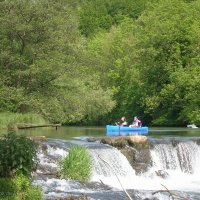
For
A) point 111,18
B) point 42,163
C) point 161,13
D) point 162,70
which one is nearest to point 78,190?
point 42,163

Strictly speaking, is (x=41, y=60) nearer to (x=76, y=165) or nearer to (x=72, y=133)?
(x=72, y=133)

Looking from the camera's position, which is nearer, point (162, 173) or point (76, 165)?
point (76, 165)

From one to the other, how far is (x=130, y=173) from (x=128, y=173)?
0.38 ft

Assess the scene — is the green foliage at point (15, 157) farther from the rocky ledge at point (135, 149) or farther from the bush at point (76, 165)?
the rocky ledge at point (135, 149)

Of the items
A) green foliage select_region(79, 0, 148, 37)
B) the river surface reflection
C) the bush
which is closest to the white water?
the bush

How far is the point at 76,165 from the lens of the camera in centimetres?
1838

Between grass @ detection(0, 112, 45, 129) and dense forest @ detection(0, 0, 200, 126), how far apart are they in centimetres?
191

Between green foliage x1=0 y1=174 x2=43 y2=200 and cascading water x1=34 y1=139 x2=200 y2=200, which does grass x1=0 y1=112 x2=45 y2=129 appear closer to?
cascading water x1=34 y1=139 x2=200 y2=200

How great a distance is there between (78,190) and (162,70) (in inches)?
1417

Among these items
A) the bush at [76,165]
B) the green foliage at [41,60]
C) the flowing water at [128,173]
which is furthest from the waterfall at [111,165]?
the green foliage at [41,60]

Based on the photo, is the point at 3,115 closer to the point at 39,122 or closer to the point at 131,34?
the point at 39,122

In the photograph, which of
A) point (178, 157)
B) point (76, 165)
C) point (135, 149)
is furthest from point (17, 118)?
point (76, 165)

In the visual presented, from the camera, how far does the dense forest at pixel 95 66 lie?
131ft

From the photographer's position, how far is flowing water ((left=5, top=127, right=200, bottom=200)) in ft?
54.3
